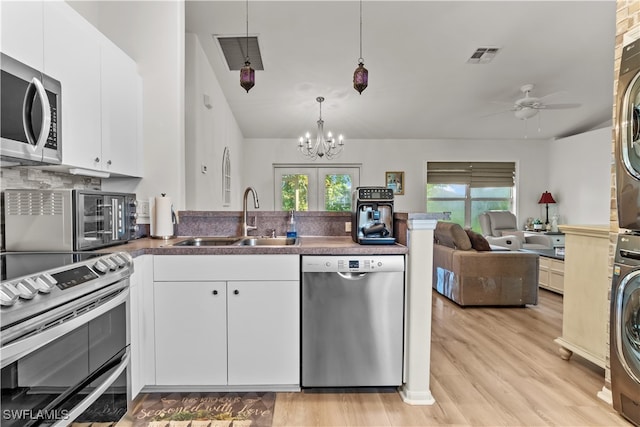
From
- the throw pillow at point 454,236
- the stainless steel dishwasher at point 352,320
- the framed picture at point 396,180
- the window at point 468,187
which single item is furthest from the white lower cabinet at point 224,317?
the window at point 468,187

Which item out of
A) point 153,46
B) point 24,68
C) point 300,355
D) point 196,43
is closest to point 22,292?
point 24,68

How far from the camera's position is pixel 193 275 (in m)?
1.87

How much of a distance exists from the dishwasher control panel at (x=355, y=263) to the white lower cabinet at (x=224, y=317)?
0.13 metres

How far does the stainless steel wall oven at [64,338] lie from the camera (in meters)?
0.98

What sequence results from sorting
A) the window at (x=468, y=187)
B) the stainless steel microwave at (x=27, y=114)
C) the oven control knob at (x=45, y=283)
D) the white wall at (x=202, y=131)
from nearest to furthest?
the oven control knob at (x=45, y=283) < the stainless steel microwave at (x=27, y=114) < the white wall at (x=202, y=131) < the window at (x=468, y=187)

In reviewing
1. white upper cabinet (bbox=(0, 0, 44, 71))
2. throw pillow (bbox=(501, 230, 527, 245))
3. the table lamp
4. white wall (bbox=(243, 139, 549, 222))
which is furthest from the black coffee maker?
the table lamp

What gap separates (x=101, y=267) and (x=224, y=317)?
2.38 ft

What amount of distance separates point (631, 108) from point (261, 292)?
7.23ft

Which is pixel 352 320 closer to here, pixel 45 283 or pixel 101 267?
pixel 101 267

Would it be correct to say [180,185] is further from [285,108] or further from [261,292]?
[285,108]

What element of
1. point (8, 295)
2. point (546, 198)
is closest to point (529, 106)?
point (546, 198)

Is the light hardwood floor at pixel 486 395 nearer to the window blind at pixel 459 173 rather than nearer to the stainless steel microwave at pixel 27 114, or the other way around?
the stainless steel microwave at pixel 27 114

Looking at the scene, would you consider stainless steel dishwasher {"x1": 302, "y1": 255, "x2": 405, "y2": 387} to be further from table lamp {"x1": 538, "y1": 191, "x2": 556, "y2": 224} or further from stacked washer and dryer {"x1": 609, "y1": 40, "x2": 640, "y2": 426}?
table lamp {"x1": 538, "y1": 191, "x2": 556, "y2": 224}

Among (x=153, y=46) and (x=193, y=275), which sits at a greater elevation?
(x=153, y=46)
